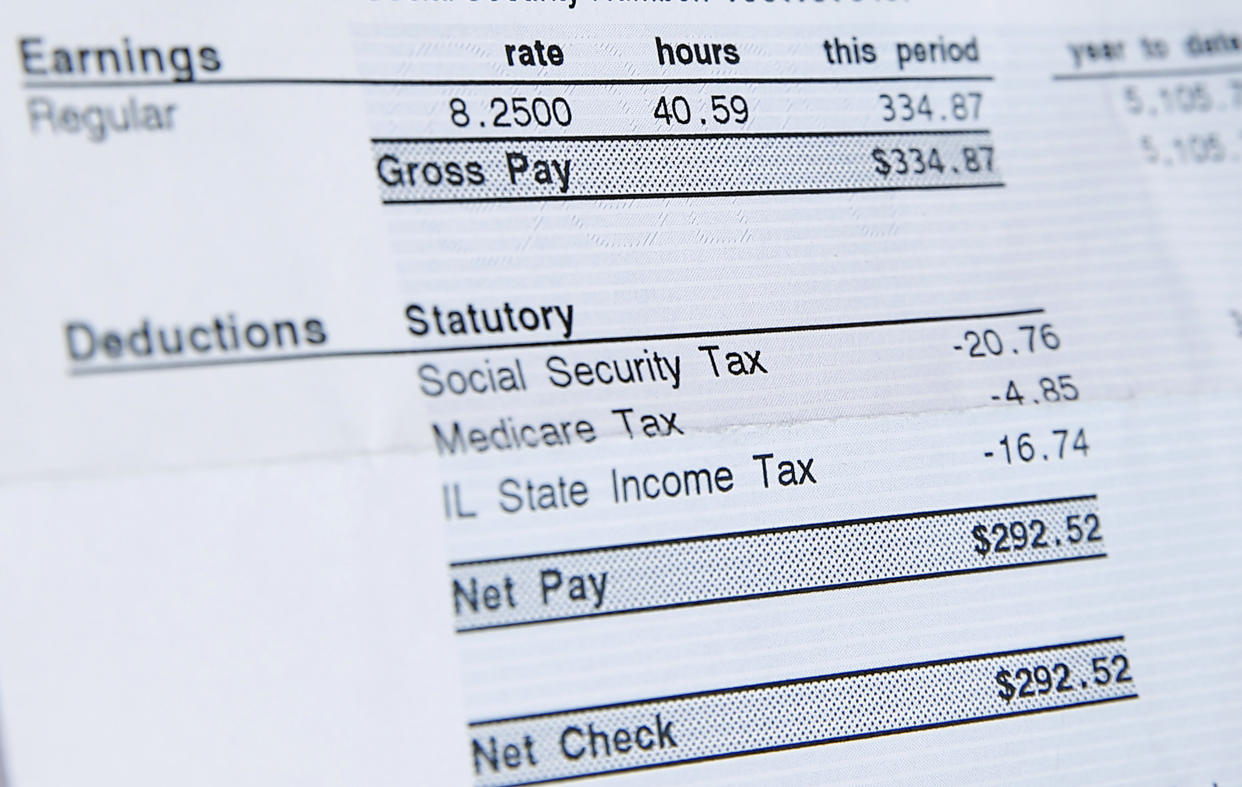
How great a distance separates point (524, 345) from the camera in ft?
1.37

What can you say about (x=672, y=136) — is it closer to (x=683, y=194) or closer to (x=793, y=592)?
(x=683, y=194)

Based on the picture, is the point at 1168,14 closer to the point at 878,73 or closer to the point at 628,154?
the point at 878,73

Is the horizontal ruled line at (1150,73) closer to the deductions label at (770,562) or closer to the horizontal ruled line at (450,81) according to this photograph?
the horizontal ruled line at (450,81)

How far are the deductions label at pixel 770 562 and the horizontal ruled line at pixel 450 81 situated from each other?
0.56 ft

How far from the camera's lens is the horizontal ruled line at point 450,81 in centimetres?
39

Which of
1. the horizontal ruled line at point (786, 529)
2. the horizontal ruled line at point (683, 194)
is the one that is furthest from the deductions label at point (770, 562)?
the horizontal ruled line at point (683, 194)

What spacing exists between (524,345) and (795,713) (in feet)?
0.54

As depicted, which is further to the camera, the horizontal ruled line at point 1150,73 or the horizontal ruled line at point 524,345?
the horizontal ruled line at point 1150,73

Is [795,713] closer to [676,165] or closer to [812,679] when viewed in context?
[812,679]

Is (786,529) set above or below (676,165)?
below

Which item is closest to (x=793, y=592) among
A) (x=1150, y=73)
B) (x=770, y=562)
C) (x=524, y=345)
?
(x=770, y=562)

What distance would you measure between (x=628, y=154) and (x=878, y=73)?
11 centimetres

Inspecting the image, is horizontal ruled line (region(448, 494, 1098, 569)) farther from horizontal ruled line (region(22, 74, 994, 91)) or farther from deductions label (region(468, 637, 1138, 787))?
horizontal ruled line (region(22, 74, 994, 91))

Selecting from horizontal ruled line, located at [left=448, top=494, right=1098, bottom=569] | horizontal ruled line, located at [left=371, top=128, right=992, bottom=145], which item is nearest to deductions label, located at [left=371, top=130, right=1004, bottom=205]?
horizontal ruled line, located at [left=371, top=128, right=992, bottom=145]
